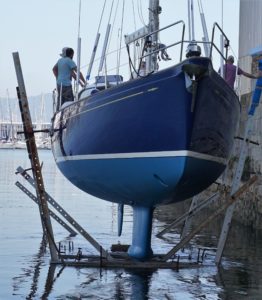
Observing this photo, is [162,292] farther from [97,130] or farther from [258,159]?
[258,159]

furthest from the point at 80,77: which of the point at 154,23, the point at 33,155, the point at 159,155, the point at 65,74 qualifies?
the point at 159,155

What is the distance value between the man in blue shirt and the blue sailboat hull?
5.81 ft

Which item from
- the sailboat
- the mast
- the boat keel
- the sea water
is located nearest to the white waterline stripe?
the sailboat

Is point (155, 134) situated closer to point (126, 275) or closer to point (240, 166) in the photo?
point (240, 166)

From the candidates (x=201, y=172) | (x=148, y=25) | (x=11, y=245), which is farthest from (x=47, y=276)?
(x=148, y=25)

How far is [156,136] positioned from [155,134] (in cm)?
4

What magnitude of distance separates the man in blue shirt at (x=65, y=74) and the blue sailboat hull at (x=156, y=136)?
177 cm

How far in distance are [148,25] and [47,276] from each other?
6.07 m

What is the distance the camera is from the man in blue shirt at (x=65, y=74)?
16.4 meters

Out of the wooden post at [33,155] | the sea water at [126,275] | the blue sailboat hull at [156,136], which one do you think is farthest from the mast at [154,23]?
the sea water at [126,275]

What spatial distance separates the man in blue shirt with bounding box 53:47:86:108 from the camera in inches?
645

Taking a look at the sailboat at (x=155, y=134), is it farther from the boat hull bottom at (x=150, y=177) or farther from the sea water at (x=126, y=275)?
the sea water at (x=126, y=275)

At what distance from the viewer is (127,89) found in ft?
43.1

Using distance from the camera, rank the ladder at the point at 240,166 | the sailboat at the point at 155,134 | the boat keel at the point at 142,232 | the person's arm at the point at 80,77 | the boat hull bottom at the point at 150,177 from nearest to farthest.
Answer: the sailboat at the point at 155,134, the boat hull bottom at the point at 150,177, the ladder at the point at 240,166, the boat keel at the point at 142,232, the person's arm at the point at 80,77
